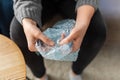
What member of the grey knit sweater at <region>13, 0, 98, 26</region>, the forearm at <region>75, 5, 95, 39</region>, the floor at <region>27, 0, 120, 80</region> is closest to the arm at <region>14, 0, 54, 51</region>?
the grey knit sweater at <region>13, 0, 98, 26</region>

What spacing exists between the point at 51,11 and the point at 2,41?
305mm

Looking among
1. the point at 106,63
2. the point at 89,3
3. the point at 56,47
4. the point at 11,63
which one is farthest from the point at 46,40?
the point at 106,63

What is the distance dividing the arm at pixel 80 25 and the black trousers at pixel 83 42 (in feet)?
0.24

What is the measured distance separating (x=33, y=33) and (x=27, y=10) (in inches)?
4.6

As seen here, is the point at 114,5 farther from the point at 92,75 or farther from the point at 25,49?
the point at 25,49

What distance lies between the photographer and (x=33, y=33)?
86cm

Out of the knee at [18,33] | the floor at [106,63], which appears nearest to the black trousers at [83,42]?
the knee at [18,33]

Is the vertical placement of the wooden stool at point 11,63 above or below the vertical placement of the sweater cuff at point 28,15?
below

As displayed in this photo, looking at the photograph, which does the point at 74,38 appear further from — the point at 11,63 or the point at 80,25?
the point at 11,63

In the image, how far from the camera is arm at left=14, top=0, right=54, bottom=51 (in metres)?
0.85

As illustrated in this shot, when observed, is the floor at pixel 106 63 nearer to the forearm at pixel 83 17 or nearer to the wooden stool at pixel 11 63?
the forearm at pixel 83 17

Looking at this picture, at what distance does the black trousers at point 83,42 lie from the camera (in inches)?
38.8

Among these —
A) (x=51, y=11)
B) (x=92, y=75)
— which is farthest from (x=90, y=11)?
(x=92, y=75)

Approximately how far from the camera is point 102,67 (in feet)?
4.34
